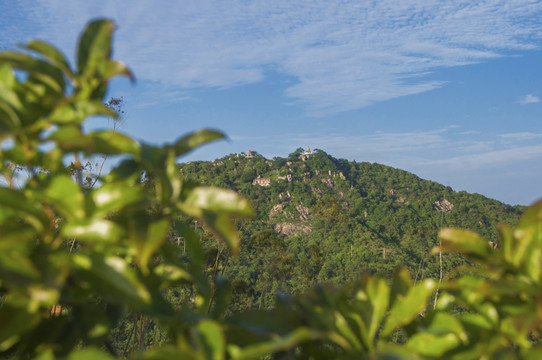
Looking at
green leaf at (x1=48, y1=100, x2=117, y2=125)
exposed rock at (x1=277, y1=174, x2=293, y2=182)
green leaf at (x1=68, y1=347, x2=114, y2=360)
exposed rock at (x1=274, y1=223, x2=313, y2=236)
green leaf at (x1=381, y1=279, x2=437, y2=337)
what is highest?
exposed rock at (x1=277, y1=174, x2=293, y2=182)

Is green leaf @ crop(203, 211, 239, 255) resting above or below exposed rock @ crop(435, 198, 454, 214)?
below

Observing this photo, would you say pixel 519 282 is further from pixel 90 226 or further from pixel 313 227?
pixel 313 227

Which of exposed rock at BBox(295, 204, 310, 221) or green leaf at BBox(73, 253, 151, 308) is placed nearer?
green leaf at BBox(73, 253, 151, 308)

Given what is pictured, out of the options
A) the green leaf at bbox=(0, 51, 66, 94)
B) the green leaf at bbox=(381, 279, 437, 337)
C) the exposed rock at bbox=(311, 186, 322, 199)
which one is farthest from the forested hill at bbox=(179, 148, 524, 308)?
the green leaf at bbox=(0, 51, 66, 94)

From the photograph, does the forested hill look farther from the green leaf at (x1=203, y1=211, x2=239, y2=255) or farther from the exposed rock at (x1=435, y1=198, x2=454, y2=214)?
the green leaf at (x1=203, y1=211, x2=239, y2=255)

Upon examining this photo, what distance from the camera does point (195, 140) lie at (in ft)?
1.91

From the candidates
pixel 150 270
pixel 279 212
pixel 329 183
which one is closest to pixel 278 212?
pixel 279 212

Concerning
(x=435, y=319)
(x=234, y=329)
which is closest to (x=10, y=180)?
(x=234, y=329)

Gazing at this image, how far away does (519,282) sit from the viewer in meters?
0.55

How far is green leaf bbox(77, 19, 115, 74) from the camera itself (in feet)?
1.94

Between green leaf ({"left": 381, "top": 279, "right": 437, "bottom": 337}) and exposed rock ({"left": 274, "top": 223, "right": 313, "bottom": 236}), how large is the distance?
34.7 meters

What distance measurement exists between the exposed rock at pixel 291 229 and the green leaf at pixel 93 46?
3481 cm

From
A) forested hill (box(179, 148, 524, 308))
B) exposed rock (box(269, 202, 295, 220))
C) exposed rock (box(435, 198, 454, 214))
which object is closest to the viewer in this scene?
forested hill (box(179, 148, 524, 308))

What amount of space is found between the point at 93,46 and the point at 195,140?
0.20 metres
